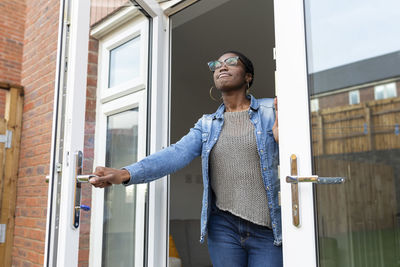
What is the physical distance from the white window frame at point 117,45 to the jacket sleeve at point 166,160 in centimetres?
49

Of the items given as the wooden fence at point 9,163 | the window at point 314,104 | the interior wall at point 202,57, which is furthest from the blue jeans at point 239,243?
the wooden fence at point 9,163

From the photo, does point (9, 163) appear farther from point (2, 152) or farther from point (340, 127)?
point (340, 127)

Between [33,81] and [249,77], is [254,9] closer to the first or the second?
[249,77]

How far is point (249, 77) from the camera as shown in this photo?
2.17m

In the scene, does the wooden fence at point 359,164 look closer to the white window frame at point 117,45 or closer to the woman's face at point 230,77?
the woman's face at point 230,77

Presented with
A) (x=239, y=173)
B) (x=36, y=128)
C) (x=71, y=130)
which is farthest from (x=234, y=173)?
(x=36, y=128)

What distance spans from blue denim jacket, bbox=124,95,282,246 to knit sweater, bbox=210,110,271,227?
39mm

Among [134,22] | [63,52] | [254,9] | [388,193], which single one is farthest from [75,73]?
[254,9]

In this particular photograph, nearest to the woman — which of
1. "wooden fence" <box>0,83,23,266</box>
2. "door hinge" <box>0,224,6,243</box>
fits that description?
"wooden fence" <box>0,83,23,266</box>

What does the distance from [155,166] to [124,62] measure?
0.78 meters

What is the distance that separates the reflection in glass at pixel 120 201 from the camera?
6.83 ft

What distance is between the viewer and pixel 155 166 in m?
1.88

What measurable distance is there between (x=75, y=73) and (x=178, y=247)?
2868mm

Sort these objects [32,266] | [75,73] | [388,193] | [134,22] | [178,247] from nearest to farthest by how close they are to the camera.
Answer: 1. [388,193]
2. [75,73]
3. [134,22]
4. [32,266]
5. [178,247]
